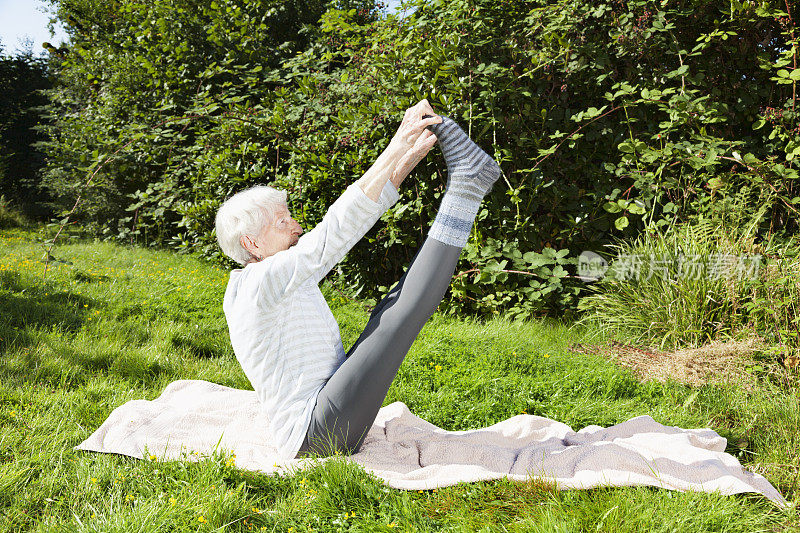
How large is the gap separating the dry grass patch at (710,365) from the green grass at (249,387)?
0.08 m

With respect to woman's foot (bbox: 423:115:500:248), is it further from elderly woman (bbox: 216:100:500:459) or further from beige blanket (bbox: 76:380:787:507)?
beige blanket (bbox: 76:380:787:507)

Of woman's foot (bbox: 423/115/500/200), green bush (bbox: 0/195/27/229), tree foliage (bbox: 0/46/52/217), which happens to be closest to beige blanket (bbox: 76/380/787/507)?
woman's foot (bbox: 423/115/500/200)

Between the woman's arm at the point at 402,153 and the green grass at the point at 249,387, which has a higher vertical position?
the woman's arm at the point at 402,153

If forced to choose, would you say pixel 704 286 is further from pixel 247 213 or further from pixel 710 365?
pixel 247 213

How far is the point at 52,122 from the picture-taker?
11.2 metres

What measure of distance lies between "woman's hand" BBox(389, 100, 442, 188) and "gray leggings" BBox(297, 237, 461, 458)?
28 cm

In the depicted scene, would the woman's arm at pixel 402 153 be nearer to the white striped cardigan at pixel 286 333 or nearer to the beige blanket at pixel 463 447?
the white striped cardigan at pixel 286 333

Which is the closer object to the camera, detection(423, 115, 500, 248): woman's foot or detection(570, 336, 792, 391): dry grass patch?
detection(423, 115, 500, 248): woman's foot

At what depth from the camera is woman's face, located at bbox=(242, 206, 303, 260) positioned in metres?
2.23

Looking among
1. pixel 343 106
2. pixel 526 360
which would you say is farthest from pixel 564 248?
pixel 343 106

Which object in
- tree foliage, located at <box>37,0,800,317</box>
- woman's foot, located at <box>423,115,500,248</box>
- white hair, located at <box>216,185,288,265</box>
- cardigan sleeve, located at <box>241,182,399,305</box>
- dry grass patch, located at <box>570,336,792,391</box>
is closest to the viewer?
cardigan sleeve, located at <box>241,182,399,305</box>

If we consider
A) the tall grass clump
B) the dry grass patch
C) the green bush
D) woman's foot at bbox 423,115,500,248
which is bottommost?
the green bush

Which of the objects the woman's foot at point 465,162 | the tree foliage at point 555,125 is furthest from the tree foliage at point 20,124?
the woman's foot at point 465,162

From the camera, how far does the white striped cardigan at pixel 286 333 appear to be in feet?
6.48
